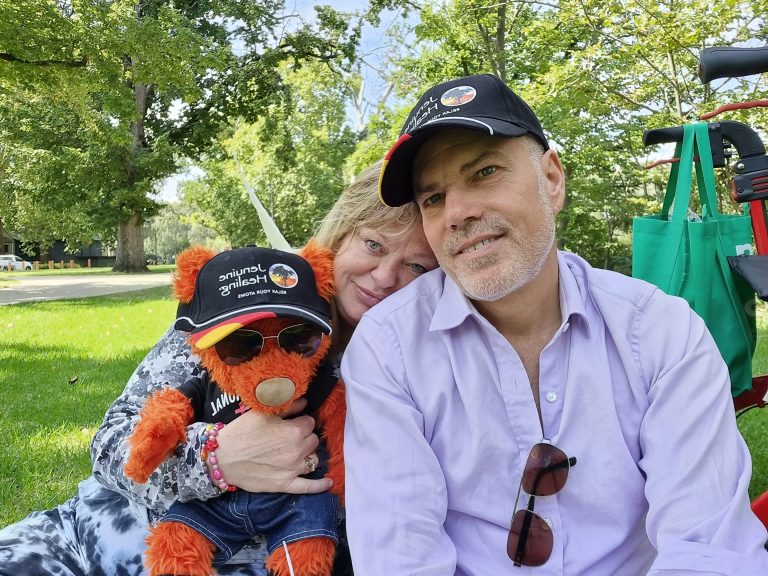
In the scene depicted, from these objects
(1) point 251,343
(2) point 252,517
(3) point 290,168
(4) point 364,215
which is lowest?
(2) point 252,517

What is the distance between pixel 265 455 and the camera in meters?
1.79

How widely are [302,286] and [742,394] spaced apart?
5.82ft

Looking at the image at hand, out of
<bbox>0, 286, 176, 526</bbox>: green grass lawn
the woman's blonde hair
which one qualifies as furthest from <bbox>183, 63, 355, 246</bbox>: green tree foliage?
the woman's blonde hair

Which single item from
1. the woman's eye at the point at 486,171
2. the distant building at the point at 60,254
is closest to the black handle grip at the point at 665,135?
the woman's eye at the point at 486,171

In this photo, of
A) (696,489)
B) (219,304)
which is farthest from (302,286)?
(696,489)

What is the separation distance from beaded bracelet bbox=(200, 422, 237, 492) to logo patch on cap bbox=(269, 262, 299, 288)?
48 centimetres

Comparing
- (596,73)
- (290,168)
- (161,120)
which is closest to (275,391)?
(596,73)

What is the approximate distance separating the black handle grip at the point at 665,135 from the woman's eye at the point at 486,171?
2.91 feet

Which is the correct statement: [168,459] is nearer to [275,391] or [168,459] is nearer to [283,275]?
[275,391]

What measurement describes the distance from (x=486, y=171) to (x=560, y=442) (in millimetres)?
796

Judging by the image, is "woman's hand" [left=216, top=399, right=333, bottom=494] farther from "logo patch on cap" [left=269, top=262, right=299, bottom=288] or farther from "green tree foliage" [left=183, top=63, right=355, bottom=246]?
"green tree foliage" [left=183, top=63, right=355, bottom=246]

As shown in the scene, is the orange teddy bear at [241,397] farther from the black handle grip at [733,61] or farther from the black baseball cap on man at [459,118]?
the black handle grip at [733,61]

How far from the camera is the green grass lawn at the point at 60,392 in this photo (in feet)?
11.7

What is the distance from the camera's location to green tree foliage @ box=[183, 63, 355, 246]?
29062 millimetres
